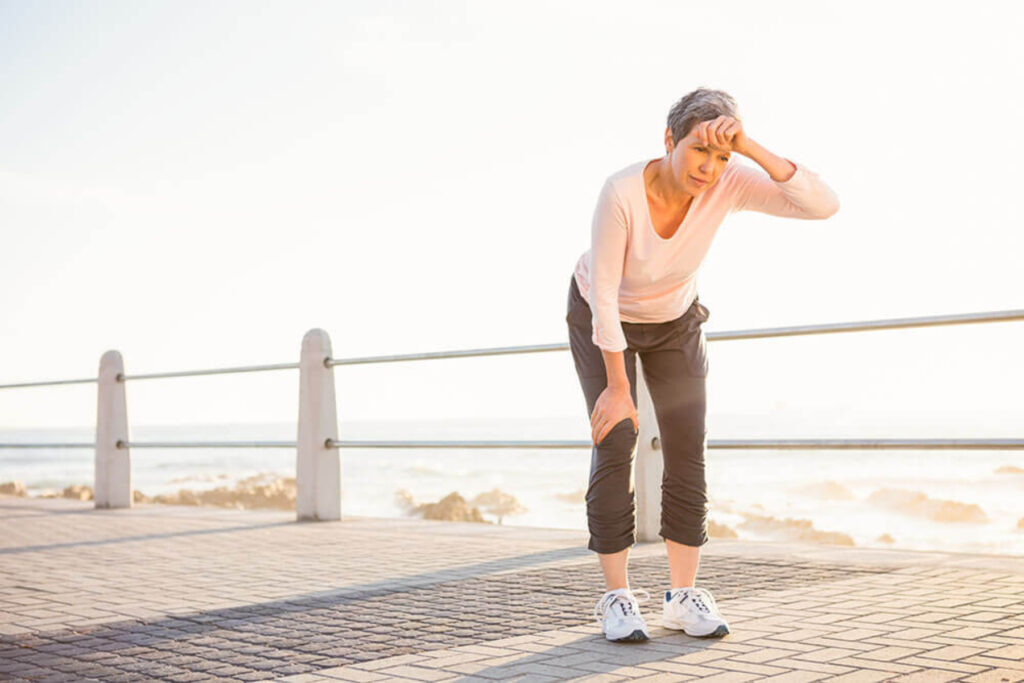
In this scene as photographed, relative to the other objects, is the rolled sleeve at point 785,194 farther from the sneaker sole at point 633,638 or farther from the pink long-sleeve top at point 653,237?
the sneaker sole at point 633,638

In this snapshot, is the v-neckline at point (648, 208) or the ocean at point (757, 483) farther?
the ocean at point (757, 483)

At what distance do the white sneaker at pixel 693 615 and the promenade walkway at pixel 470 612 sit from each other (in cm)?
5

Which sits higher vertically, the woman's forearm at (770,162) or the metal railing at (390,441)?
the woman's forearm at (770,162)

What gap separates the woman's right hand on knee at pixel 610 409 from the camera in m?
2.97

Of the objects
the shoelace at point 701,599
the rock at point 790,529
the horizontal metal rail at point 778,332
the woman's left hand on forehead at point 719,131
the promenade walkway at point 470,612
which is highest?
the woman's left hand on forehead at point 719,131

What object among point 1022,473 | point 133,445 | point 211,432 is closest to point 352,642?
point 133,445

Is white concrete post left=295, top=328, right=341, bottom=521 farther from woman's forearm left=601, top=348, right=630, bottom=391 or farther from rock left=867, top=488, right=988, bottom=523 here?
rock left=867, top=488, right=988, bottom=523

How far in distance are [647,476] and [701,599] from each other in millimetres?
2271

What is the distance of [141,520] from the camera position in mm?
7391

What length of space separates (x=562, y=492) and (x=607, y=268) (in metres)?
31.0

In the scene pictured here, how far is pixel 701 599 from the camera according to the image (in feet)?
10.2

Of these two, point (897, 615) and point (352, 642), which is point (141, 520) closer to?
point (352, 642)

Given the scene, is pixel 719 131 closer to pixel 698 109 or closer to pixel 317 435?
pixel 698 109

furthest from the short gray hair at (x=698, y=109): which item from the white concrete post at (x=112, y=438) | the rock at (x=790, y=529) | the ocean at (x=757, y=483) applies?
the rock at (x=790, y=529)
